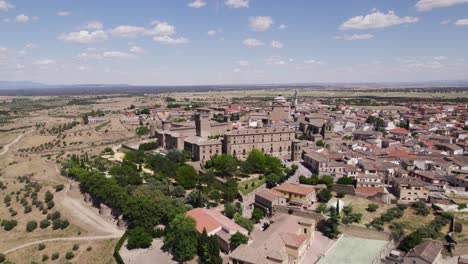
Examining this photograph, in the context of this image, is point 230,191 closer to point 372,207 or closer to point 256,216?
point 256,216

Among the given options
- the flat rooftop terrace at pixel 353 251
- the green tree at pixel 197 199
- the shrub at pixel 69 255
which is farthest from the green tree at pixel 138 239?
the flat rooftop terrace at pixel 353 251

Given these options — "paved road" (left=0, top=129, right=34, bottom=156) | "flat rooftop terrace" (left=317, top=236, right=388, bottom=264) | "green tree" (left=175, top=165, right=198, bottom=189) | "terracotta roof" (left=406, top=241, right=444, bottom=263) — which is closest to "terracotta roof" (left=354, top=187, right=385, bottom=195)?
"flat rooftop terrace" (left=317, top=236, right=388, bottom=264)

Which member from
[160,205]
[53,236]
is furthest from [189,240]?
[53,236]

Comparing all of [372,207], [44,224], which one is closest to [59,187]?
[44,224]

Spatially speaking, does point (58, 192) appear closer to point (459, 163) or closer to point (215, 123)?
point (215, 123)

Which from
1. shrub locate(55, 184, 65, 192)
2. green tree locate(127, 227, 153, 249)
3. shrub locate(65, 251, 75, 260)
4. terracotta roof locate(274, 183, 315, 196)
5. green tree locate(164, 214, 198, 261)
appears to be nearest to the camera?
green tree locate(164, 214, 198, 261)

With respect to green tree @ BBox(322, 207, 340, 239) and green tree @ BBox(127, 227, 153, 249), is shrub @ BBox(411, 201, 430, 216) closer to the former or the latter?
green tree @ BBox(322, 207, 340, 239)
